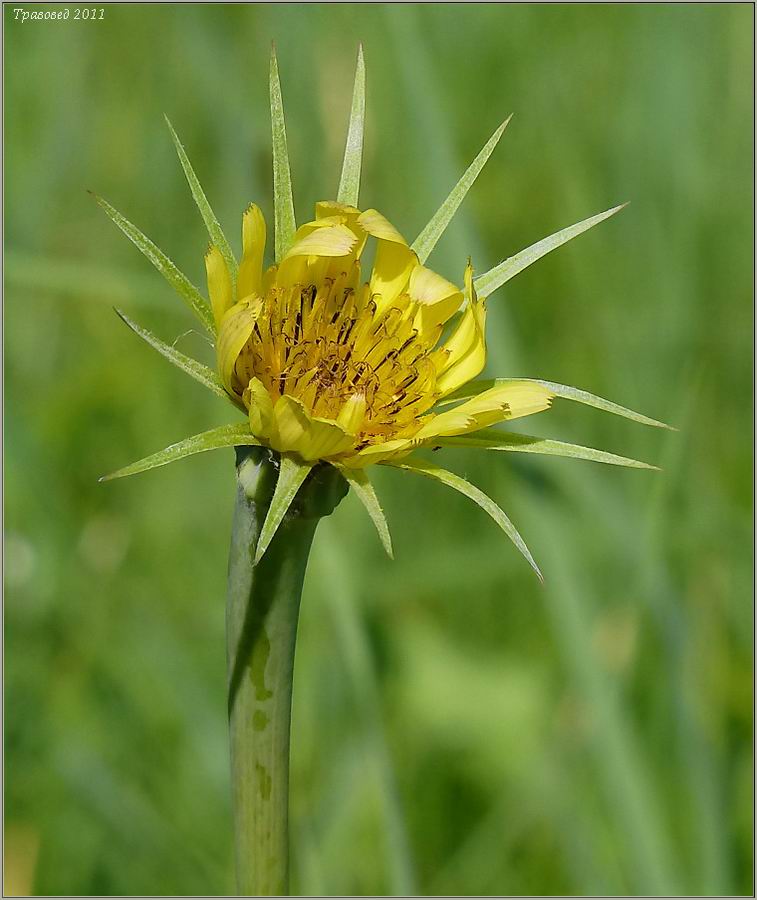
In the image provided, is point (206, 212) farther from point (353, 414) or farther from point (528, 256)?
point (528, 256)

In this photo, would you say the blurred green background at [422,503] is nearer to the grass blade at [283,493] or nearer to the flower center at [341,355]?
the flower center at [341,355]

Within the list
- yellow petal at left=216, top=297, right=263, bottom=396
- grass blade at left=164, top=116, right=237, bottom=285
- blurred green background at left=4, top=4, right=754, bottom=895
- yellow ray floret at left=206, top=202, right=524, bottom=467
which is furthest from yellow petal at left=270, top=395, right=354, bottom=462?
blurred green background at left=4, top=4, right=754, bottom=895

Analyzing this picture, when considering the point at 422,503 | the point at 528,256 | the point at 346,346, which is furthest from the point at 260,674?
the point at 422,503

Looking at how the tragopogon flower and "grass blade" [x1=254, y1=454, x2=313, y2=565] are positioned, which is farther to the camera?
the tragopogon flower

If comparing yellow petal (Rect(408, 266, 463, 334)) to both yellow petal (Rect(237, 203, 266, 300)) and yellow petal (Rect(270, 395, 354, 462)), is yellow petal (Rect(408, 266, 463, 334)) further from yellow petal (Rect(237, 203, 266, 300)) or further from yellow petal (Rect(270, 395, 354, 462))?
yellow petal (Rect(270, 395, 354, 462))

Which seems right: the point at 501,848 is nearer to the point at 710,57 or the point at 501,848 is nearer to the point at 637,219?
the point at 637,219

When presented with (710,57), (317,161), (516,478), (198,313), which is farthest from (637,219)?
(198,313)

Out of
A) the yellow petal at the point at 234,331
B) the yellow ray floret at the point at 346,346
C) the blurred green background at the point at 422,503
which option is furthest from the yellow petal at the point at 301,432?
the blurred green background at the point at 422,503
